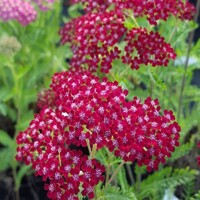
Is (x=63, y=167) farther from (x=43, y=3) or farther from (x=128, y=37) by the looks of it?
(x=43, y=3)

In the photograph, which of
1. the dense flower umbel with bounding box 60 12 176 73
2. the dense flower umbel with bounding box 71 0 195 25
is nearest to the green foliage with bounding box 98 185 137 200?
the dense flower umbel with bounding box 60 12 176 73

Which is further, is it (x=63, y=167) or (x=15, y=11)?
(x=15, y=11)

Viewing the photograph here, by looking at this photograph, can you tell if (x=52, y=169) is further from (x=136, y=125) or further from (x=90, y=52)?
(x=90, y=52)

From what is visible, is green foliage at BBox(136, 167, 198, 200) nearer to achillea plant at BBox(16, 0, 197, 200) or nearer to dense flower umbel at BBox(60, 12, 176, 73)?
dense flower umbel at BBox(60, 12, 176, 73)

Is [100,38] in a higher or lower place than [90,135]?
higher

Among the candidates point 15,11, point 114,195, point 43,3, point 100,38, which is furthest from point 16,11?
point 114,195

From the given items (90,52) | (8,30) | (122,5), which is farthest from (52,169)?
(8,30)
